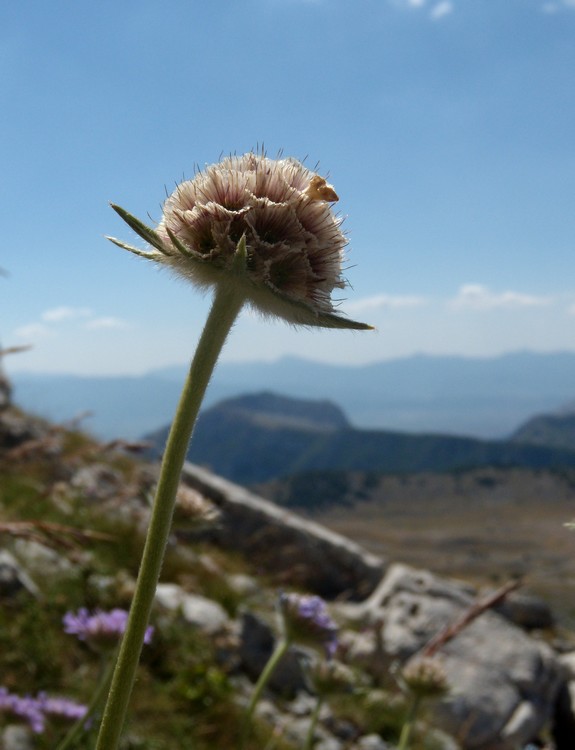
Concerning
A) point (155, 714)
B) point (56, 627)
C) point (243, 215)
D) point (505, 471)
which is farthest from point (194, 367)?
point (505, 471)

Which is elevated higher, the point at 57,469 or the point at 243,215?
the point at 243,215

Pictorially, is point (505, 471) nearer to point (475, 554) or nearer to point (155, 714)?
point (475, 554)

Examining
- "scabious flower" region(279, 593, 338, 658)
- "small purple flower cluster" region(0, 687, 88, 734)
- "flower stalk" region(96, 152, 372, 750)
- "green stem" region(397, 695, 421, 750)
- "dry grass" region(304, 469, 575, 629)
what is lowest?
"dry grass" region(304, 469, 575, 629)

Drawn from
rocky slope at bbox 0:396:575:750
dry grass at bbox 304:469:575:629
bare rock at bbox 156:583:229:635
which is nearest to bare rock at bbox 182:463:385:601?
rocky slope at bbox 0:396:575:750

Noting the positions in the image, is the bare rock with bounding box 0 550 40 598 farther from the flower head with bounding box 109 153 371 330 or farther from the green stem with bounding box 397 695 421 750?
the flower head with bounding box 109 153 371 330

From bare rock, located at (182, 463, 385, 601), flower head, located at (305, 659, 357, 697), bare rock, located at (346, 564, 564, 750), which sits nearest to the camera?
flower head, located at (305, 659, 357, 697)

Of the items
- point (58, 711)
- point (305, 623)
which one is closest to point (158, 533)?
point (58, 711)
